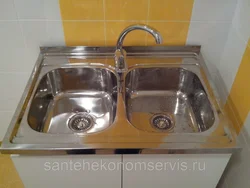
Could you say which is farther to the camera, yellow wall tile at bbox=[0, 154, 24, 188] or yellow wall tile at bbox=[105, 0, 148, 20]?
yellow wall tile at bbox=[0, 154, 24, 188]

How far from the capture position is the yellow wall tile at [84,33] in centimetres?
108

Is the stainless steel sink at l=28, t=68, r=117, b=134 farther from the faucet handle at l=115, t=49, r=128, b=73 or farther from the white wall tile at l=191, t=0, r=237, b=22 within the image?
the white wall tile at l=191, t=0, r=237, b=22

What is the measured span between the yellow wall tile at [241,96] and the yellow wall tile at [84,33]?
591mm

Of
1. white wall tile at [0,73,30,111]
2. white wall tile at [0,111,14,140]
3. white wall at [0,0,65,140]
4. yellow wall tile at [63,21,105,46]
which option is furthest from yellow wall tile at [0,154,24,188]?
yellow wall tile at [63,21,105,46]

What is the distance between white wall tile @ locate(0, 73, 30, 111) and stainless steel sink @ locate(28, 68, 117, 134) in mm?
221

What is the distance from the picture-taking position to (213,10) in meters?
1.05

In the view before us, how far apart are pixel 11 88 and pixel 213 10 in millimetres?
1050

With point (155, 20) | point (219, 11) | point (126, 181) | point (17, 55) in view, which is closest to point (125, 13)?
point (155, 20)

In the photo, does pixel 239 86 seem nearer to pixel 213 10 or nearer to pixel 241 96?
pixel 241 96

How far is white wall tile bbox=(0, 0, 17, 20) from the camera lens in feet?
3.32

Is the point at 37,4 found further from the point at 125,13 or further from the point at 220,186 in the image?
the point at 220,186

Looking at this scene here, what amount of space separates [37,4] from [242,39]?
2.72ft

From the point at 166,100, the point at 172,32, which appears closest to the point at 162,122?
the point at 166,100

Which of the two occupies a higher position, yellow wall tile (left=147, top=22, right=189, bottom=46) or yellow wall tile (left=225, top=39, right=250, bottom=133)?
yellow wall tile (left=147, top=22, right=189, bottom=46)
